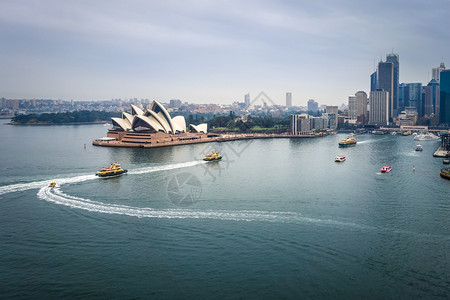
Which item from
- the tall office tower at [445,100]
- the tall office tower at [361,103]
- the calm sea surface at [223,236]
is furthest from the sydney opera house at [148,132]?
the tall office tower at [361,103]

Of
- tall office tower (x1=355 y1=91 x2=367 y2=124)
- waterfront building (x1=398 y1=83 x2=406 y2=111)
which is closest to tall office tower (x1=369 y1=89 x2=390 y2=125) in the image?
tall office tower (x1=355 y1=91 x2=367 y2=124)

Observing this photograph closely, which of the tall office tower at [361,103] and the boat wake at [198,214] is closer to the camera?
the boat wake at [198,214]

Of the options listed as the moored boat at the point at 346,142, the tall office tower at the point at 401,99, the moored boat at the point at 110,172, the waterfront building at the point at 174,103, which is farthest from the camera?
the waterfront building at the point at 174,103

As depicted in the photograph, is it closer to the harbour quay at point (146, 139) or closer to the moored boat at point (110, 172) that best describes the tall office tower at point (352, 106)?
the harbour quay at point (146, 139)

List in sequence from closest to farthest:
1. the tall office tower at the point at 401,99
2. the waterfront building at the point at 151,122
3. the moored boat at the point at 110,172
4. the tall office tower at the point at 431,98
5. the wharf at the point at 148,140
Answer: the moored boat at the point at 110,172 → the wharf at the point at 148,140 → the waterfront building at the point at 151,122 → the tall office tower at the point at 431,98 → the tall office tower at the point at 401,99

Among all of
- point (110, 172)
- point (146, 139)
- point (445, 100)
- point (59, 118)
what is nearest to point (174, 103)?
point (59, 118)

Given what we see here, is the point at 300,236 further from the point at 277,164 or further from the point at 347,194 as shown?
the point at 277,164
